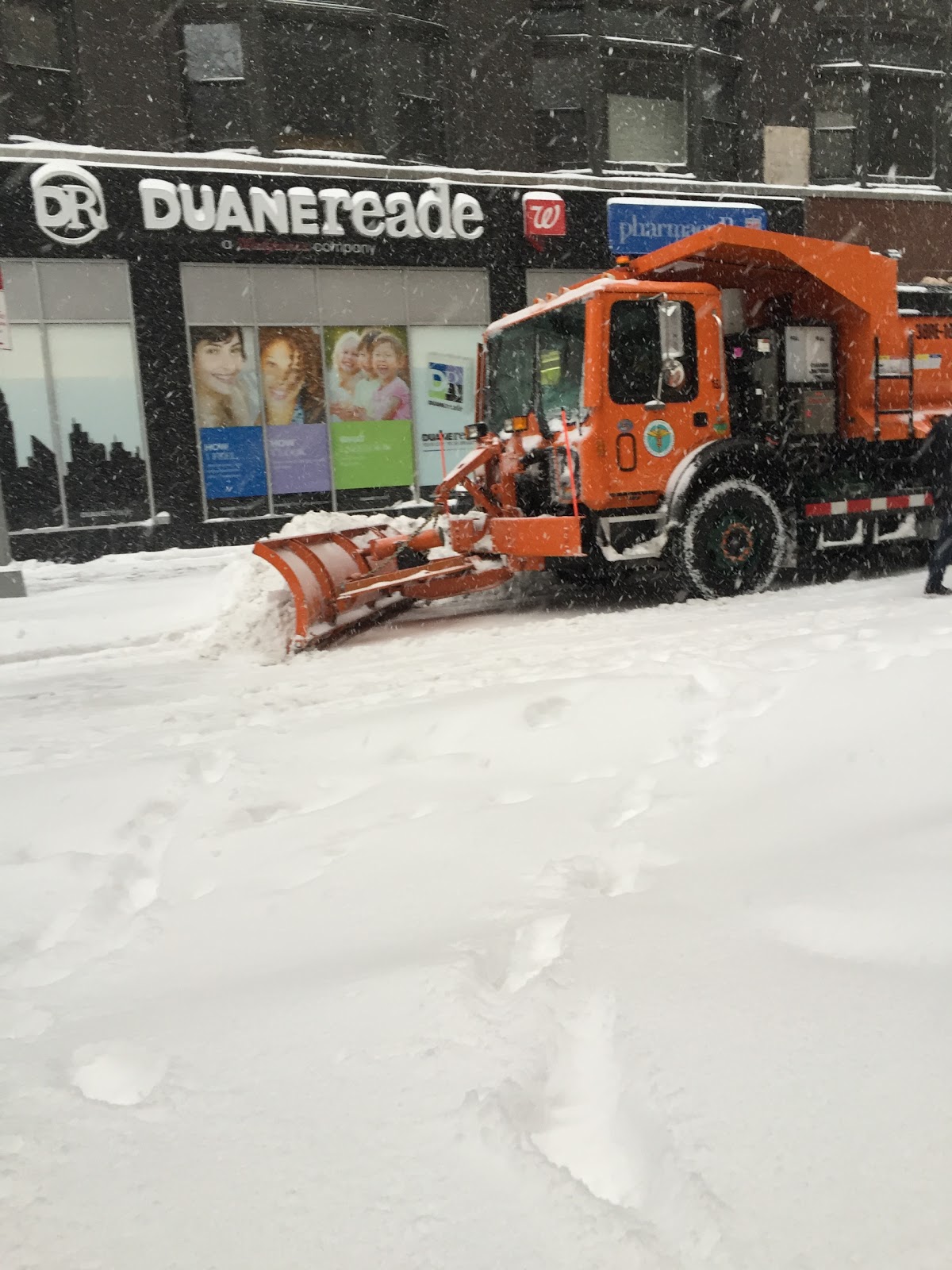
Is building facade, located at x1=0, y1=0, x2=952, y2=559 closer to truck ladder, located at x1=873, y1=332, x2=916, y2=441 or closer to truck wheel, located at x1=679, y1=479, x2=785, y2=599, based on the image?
truck wheel, located at x1=679, y1=479, x2=785, y2=599

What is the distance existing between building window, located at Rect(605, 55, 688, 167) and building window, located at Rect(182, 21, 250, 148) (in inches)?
230

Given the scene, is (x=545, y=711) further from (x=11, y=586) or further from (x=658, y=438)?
(x=11, y=586)

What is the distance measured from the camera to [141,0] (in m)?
13.2

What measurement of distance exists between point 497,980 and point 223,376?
1300 cm

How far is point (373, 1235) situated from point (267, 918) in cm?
123

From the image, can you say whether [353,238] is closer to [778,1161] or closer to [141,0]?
[141,0]

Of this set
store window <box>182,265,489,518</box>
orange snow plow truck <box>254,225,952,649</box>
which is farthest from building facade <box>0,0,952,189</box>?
orange snow plow truck <box>254,225,952,649</box>

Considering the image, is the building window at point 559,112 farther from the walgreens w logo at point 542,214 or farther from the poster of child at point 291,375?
the poster of child at point 291,375

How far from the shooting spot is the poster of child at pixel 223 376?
13781mm

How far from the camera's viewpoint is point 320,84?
1422cm

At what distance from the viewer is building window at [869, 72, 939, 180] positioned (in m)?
17.6

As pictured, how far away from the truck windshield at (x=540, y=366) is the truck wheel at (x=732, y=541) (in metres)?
1.32

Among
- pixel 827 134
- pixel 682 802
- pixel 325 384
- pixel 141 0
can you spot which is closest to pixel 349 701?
pixel 682 802

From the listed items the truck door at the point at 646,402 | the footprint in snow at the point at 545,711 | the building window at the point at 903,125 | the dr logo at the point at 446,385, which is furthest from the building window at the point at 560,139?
the footprint in snow at the point at 545,711
